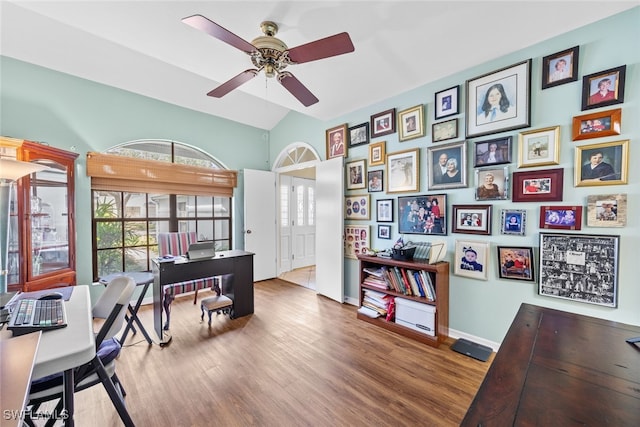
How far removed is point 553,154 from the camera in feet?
6.37

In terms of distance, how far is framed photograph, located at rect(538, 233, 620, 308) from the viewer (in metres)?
1.74

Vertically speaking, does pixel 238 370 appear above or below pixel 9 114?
below

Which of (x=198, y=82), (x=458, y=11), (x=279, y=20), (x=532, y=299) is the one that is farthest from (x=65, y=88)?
(x=532, y=299)

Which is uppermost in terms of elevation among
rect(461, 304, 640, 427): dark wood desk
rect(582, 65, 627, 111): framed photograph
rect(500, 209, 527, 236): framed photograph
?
rect(582, 65, 627, 111): framed photograph

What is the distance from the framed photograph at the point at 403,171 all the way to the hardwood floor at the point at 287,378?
1614mm

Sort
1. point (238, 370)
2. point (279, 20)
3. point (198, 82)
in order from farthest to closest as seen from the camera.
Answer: point (198, 82)
point (238, 370)
point (279, 20)

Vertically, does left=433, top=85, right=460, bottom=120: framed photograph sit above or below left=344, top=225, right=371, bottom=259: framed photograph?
above

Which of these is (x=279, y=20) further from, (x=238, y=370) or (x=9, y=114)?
(x=9, y=114)

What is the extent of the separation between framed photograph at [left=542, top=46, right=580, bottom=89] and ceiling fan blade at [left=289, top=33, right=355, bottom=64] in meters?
1.66

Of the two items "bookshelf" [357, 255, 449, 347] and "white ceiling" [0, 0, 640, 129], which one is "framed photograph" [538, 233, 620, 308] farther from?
"white ceiling" [0, 0, 640, 129]

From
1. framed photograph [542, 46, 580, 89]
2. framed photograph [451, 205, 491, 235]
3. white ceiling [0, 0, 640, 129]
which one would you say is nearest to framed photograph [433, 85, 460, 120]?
white ceiling [0, 0, 640, 129]

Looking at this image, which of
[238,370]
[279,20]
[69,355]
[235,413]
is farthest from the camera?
[238,370]

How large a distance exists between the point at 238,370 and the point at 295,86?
93.6 inches

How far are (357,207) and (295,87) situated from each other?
5.96 ft
